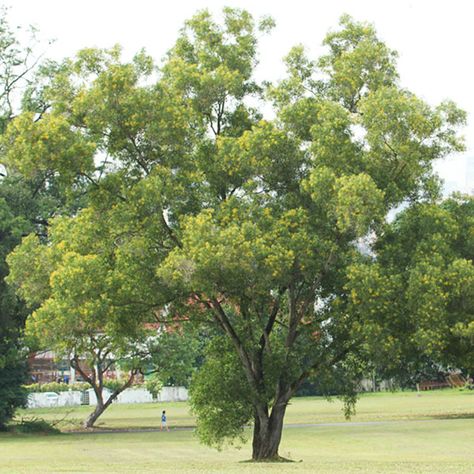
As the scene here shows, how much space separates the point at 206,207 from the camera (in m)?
21.9

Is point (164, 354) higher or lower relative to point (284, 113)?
lower

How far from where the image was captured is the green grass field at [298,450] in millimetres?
20016

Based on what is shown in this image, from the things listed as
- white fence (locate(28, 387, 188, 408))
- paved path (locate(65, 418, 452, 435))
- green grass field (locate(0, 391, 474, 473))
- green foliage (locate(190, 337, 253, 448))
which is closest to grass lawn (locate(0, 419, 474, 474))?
green grass field (locate(0, 391, 474, 473))

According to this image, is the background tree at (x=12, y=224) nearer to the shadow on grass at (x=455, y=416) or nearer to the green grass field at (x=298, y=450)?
the green grass field at (x=298, y=450)

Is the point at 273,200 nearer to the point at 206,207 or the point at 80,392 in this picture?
the point at 206,207

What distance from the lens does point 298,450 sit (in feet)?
101

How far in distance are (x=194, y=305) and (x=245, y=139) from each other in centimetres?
481

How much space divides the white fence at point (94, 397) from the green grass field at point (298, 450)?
38630 mm

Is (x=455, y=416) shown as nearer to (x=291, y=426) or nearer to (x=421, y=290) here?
(x=291, y=426)

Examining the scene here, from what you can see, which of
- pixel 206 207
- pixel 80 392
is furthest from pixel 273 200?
pixel 80 392

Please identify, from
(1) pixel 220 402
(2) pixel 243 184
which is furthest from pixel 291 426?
(2) pixel 243 184

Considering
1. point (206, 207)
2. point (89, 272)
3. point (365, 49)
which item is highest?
point (365, 49)

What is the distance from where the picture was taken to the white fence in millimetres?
88625

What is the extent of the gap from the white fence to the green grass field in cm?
3863
